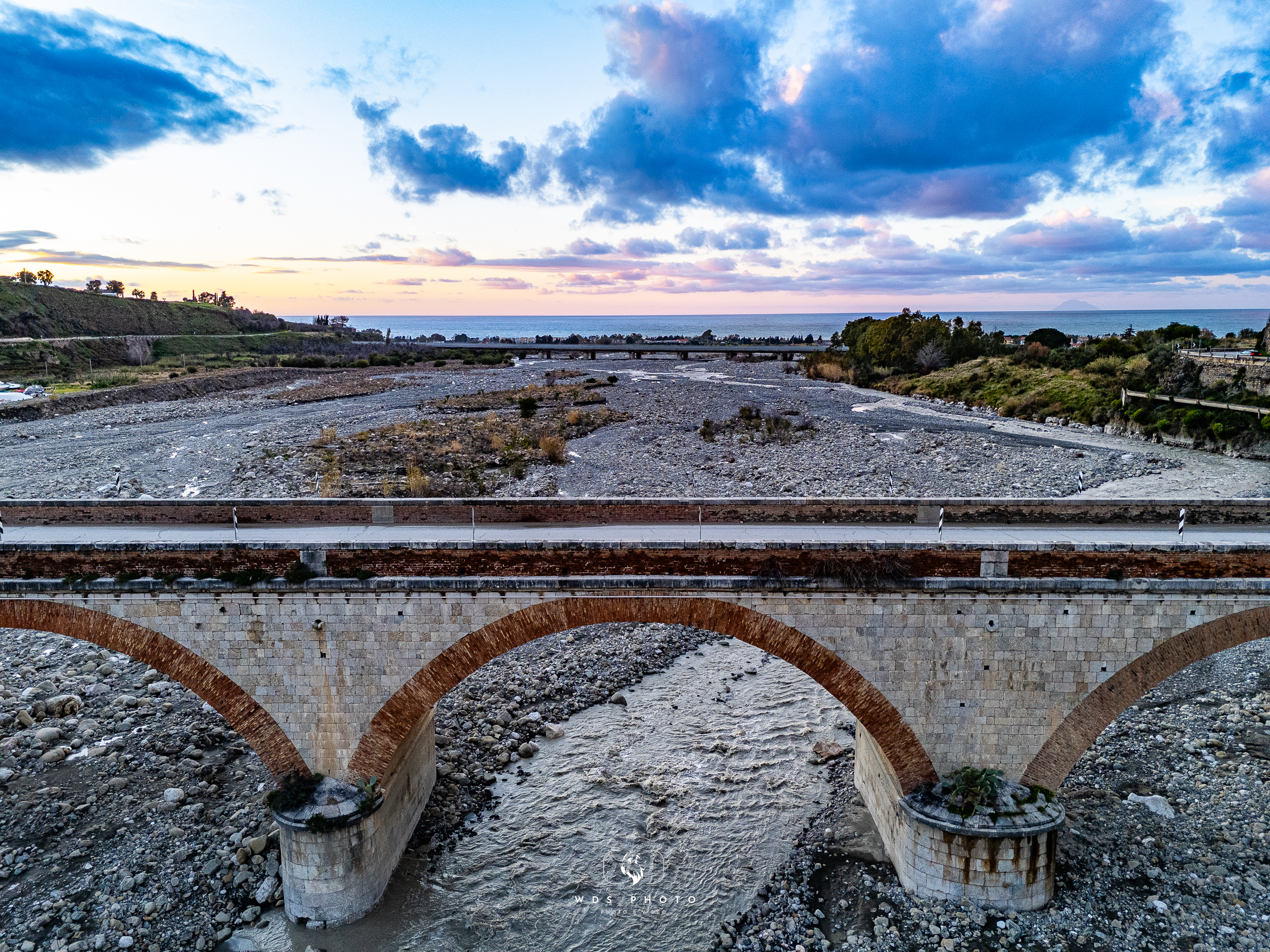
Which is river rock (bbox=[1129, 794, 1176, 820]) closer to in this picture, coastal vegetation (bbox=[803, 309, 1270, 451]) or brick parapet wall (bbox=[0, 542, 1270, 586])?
brick parapet wall (bbox=[0, 542, 1270, 586])

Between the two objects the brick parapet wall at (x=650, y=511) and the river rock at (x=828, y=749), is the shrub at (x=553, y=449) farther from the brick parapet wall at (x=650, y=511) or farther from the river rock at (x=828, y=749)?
the river rock at (x=828, y=749)

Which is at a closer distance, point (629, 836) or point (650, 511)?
point (629, 836)

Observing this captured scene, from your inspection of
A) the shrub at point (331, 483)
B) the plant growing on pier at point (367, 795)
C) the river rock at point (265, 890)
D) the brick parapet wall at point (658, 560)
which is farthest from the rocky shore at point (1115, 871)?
the shrub at point (331, 483)

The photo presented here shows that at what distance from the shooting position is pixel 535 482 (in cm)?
2702

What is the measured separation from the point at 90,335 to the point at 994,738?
89.6 metres

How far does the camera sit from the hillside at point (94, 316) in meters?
68.4

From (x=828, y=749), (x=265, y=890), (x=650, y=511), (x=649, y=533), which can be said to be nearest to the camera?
(x=265, y=890)

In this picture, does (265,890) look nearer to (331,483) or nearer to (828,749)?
(828,749)

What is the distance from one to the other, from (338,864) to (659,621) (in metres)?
5.30

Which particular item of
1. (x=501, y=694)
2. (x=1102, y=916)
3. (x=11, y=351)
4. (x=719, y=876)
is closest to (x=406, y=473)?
(x=501, y=694)

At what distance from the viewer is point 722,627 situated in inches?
383

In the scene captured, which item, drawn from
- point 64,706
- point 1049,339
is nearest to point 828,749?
point 64,706

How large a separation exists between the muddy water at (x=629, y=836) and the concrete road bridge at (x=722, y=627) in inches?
47.4

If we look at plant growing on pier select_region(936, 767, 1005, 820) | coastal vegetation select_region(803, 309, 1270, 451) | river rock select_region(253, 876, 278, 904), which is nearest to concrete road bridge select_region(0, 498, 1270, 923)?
plant growing on pier select_region(936, 767, 1005, 820)
